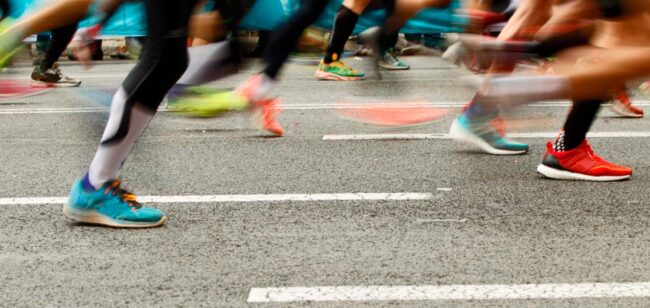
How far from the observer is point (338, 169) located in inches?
228

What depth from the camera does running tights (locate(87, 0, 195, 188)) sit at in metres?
4.07

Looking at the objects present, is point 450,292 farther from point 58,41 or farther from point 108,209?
point 58,41

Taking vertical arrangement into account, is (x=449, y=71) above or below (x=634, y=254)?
below

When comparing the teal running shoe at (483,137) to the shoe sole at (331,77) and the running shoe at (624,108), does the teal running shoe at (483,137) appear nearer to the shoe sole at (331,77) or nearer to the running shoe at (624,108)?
the running shoe at (624,108)

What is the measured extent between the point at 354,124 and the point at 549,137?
4.54 ft

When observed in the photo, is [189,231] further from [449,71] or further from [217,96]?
[449,71]

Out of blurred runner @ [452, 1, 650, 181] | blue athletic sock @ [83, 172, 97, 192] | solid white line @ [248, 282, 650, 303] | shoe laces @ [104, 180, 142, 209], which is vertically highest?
blurred runner @ [452, 1, 650, 181]

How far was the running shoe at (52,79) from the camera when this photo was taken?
382 inches

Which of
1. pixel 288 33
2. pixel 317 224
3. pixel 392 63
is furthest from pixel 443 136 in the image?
pixel 392 63

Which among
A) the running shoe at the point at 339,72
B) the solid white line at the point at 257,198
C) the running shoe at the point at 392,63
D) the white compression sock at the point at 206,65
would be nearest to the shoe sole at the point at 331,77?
the running shoe at the point at 339,72

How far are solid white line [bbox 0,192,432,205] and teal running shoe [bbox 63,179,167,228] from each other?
1.83ft

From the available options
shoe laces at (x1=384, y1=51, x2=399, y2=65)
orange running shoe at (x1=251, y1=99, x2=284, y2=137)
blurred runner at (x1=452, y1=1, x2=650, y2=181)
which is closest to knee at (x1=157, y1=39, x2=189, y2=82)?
blurred runner at (x1=452, y1=1, x2=650, y2=181)

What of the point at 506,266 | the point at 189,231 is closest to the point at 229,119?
the point at 189,231

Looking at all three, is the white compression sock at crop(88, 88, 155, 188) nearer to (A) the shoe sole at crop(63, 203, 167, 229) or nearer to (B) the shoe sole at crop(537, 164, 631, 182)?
(A) the shoe sole at crop(63, 203, 167, 229)
